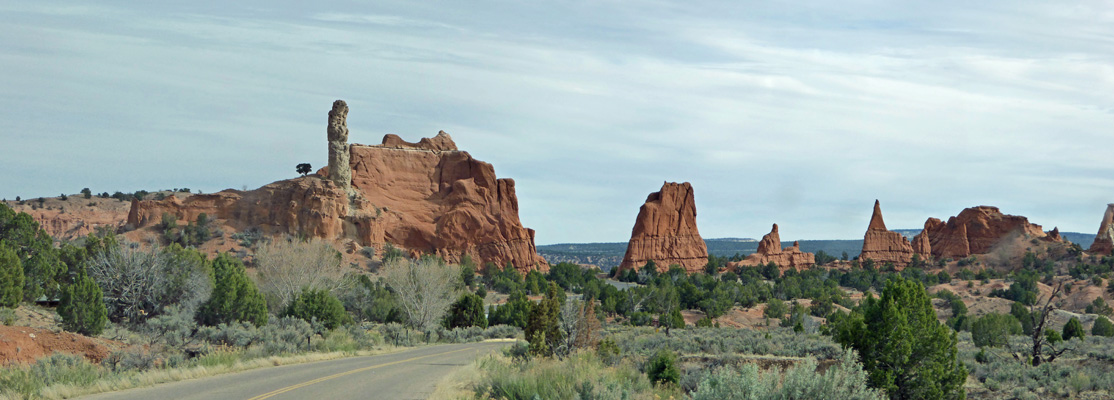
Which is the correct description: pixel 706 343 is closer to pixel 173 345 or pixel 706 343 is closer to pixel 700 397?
pixel 173 345

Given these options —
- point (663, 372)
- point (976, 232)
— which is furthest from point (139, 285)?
point (976, 232)

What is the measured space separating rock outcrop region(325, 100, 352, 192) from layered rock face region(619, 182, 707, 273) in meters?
37.8

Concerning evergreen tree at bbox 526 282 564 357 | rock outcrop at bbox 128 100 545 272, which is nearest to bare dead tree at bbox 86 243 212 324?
evergreen tree at bbox 526 282 564 357

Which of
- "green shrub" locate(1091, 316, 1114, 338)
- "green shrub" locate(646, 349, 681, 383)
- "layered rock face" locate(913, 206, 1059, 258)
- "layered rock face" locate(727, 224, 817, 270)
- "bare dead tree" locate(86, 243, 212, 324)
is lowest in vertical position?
"green shrub" locate(1091, 316, 1114, 338)

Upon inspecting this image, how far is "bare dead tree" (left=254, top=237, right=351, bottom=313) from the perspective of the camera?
48250 mm

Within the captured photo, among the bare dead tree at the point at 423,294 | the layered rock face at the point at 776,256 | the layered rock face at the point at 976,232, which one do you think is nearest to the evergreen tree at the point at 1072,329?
the bare dead tree at the point at 423,294

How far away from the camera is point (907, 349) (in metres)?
19.2

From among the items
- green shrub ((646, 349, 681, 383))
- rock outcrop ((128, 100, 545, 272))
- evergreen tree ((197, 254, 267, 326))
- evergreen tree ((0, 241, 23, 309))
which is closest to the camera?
green shrub ((646, 349, 681, 383))

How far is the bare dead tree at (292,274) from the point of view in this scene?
4825cm

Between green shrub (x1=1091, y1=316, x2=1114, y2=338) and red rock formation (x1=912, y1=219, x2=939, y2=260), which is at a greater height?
red rock formation (x1=912, y1=219, x2=939, y2=260)

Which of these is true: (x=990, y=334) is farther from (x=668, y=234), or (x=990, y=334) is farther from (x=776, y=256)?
(x=776, y=256)

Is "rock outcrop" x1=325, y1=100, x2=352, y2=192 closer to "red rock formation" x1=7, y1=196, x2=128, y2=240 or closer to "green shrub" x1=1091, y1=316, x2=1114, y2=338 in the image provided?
"red rock formation" x1=7, y1=196, x2=128, y2=240

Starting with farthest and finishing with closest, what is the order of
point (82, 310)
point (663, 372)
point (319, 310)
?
point (319, 310), point (82, 310), point (663, 372)

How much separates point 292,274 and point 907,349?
123 feet
